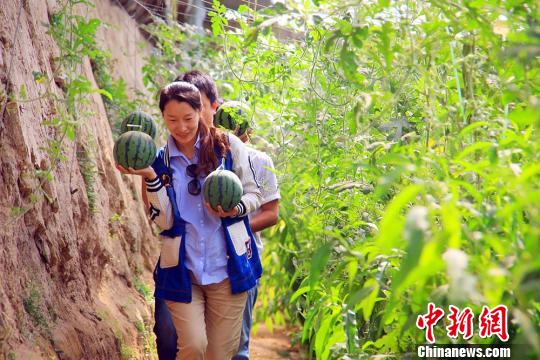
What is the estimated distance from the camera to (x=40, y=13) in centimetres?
547

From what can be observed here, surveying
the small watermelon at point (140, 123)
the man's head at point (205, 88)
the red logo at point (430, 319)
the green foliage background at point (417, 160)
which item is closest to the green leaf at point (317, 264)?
the green foliage background at point (417, 160)

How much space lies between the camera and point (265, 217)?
16.6ft

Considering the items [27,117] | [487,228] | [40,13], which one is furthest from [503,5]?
[40,13]

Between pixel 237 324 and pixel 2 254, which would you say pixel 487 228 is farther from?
pixel 2 254

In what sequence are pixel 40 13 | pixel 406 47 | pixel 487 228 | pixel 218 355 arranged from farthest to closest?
pixel 40 13 < pixel 218 355 < pixel 406 47 < pixel 487 228

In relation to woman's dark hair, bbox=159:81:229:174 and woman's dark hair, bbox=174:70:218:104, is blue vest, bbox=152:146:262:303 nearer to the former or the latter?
woman's dark hair, bbox=159:81:229:174

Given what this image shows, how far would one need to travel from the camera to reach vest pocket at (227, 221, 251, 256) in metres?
4.49

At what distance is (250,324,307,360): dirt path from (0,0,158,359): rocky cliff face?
1.43m

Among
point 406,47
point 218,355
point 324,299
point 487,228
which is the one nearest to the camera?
point 487,228

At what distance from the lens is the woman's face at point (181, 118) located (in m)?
4.51

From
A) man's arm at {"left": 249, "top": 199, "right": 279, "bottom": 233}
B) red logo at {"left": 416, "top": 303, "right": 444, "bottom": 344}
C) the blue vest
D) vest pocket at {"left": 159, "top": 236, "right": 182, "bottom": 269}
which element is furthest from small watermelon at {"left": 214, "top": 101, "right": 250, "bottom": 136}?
red logo at {"left": 416, "top": 303, "right": 444, "bottom": 344}

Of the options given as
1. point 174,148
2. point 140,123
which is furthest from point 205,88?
point 174,148

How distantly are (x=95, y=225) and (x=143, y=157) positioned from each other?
1.52 metres

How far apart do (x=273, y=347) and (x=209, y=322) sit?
12.2ft
